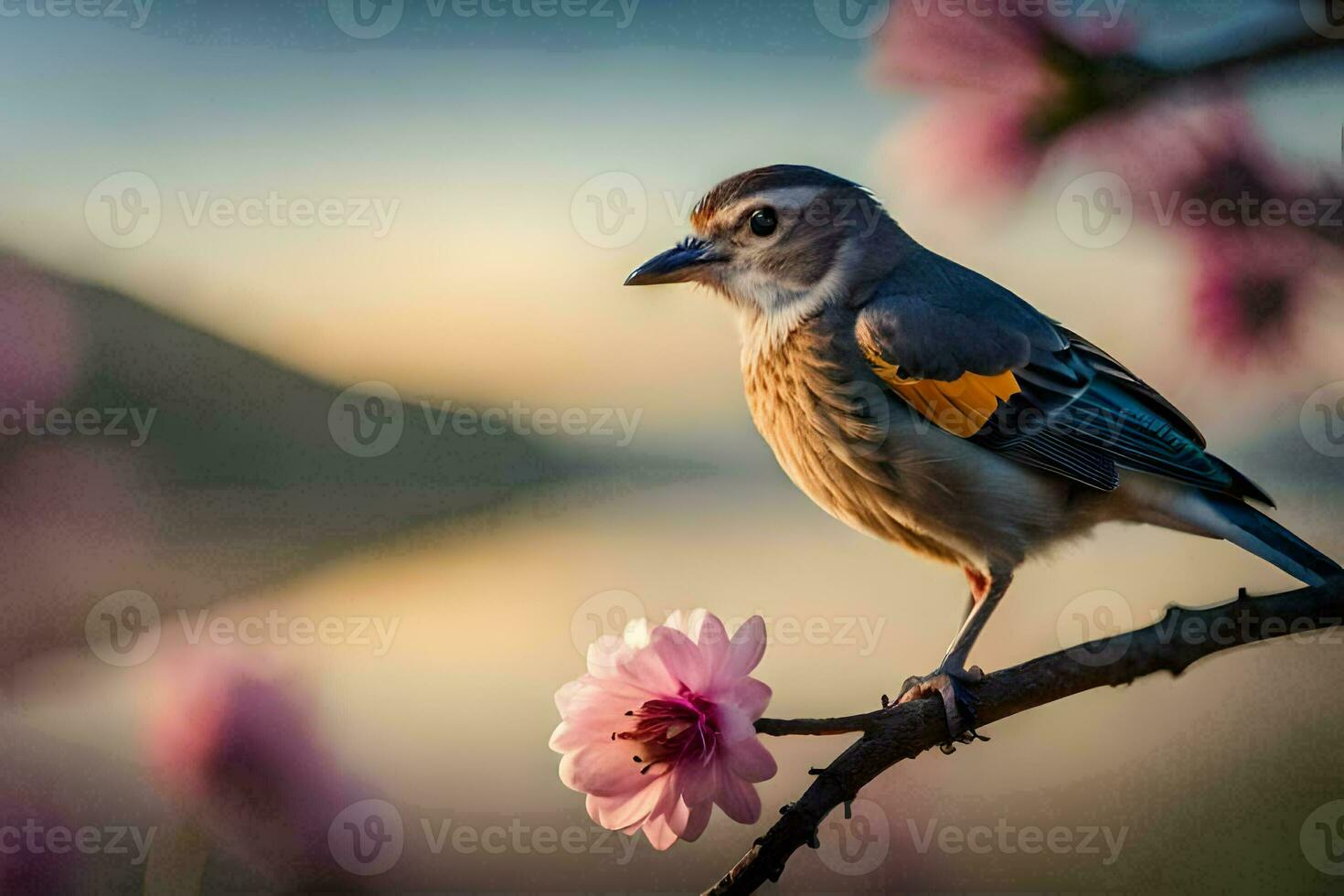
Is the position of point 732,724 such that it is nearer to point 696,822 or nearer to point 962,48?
point 696,822

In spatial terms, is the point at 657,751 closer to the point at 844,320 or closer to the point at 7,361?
the point at 844,320

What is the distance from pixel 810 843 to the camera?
72 cm

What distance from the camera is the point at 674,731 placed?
2.45 feet

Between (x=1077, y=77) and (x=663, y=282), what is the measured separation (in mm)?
502

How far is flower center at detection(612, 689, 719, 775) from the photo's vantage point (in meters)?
0.74

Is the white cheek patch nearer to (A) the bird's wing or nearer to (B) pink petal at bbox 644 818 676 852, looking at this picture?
(A) the bird's wing

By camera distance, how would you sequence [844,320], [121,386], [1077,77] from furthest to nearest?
[121,386]
[844,320]
[1077,77]

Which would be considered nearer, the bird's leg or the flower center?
the flower center

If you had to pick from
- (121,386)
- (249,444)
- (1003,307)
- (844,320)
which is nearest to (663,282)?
(844,320)

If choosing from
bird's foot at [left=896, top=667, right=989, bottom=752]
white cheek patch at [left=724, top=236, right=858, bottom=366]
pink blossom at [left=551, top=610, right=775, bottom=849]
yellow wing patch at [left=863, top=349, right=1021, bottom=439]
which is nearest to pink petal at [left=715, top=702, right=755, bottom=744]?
pink blossom at [left=551, top=610, right=775, bottom=849]

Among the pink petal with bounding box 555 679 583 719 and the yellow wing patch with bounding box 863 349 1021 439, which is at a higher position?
the yellow wing patch with bounding box 863 349 1021 439

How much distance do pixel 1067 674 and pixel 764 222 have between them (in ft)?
2.35

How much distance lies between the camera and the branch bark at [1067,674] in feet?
2.43

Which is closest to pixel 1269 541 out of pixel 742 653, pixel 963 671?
pixel 963 671
